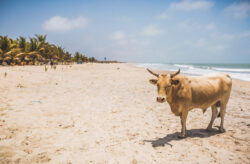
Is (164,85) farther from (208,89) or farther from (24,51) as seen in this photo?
(24,51)

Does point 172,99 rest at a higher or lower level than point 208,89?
lower

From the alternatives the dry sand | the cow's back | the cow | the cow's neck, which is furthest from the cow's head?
the dry sand

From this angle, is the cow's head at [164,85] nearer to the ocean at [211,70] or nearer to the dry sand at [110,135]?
the dry sand at [110,135]

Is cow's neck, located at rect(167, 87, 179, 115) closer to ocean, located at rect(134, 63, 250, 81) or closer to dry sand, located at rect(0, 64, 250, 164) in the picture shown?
dry sand, located at rect(0, 64, 250, 164)

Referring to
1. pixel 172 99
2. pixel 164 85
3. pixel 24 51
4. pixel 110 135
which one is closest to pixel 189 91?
pixel 172 99

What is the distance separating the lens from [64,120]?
5.29m

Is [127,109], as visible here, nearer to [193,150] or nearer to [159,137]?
[159,137]

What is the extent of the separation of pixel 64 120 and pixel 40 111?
4.36ft

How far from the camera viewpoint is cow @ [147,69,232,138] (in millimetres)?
4019

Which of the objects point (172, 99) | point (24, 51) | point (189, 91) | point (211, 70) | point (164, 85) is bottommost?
point (172, 99)

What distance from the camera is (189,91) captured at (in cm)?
429

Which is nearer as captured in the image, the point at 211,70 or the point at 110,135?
the point at 110,135

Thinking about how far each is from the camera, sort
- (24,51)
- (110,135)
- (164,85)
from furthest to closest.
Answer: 1. (24,51)
2. (110,135)
3. (164,85)

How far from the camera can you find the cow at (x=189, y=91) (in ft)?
13.2
